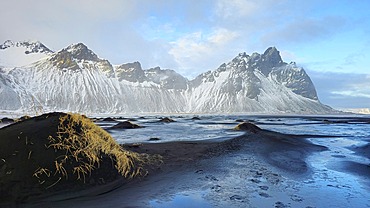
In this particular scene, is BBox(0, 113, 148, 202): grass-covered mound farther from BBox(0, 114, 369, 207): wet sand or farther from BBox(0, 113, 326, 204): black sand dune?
BBox(0, 114, 369, 207): wet sand

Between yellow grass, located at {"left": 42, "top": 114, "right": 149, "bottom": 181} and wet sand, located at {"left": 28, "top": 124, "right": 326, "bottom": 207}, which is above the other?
yellow grass, located at {"left": 42, "top": 114, "right": 149, "bottom": 181}

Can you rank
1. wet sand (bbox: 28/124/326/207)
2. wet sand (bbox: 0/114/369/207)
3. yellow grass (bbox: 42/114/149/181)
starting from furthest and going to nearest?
yellow grass (bbox: 42/114/149/181), wet sand (bbox: 28/124/326/207), wet sand (bbox: 0/114/369/207)

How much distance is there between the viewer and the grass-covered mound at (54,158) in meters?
7.50

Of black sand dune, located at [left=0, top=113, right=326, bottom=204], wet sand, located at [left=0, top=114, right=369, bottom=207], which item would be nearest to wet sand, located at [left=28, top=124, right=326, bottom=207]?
wet sand, located at [left=0, top=114, right=369, bottom=207]

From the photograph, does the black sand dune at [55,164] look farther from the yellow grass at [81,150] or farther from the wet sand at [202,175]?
the wet sand at [202,175]

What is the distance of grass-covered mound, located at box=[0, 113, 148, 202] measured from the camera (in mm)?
7504

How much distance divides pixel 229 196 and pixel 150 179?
10.1 feet

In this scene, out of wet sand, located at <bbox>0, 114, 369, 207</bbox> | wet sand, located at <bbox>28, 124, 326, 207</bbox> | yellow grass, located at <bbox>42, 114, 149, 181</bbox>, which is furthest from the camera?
yellow grass, located at <bbox>42, 114, 149, 181</bbox>

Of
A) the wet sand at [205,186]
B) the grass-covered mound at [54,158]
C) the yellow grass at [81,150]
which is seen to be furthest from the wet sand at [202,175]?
the yellow grass at [81,150]

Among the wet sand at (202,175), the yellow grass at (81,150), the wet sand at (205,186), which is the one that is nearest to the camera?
the wet sand at (205,186)

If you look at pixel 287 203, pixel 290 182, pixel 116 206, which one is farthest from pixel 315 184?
pixel 116 206

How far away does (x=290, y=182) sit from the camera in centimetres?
962

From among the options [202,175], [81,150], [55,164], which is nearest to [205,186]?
[202,175]

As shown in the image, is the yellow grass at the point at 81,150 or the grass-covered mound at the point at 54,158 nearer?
the grass-covered mound at the point at 54,158
